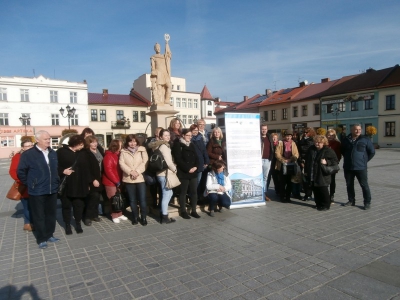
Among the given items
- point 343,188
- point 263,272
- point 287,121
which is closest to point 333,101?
point 287,121

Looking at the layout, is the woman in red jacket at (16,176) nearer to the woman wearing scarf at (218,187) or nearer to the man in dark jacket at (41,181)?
the man in dark jacket at (41,181)

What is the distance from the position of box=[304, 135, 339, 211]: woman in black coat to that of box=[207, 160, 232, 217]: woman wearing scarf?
187 centimetres

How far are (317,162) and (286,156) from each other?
2.94 feet

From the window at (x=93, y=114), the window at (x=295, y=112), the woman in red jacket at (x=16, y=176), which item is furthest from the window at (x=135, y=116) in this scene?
the woman in red jacket at (x=16, y=176)

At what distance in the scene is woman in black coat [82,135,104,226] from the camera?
529cm

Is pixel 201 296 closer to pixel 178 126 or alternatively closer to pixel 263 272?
pixel 263 272

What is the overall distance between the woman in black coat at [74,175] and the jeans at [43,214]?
37 cm

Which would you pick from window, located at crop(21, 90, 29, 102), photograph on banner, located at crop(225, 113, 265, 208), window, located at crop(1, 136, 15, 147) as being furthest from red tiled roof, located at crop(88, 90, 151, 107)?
photograph on banner, located at crop(225, 113, 265, 208)

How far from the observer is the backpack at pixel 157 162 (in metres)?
5.32

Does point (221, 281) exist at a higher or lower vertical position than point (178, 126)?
lower

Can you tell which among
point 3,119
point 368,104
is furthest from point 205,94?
point 3,119

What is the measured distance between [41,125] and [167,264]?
144 feet

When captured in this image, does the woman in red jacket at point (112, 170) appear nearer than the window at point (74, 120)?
Yes

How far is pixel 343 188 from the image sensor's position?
28.8 feet
